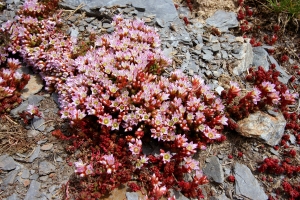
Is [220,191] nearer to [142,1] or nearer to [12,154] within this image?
[12,154]

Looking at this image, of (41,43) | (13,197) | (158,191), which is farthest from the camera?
(41,43)

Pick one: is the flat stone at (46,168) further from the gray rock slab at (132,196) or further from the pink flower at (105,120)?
the gray rock slab at (132,196)

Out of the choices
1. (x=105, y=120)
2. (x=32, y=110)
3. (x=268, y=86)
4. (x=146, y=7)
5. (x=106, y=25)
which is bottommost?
(x=32, y=110)

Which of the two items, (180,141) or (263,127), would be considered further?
(263,127)

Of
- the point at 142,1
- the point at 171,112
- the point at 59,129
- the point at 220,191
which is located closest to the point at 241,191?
the point at 220,191

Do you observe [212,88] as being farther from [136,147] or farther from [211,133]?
[136,147]

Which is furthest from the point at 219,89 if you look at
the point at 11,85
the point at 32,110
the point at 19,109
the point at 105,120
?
the point at 11,85

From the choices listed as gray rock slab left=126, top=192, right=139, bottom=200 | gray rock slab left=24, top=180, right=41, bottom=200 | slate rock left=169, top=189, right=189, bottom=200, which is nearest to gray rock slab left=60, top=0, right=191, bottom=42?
slate rock left=169, top=189, right=189, bottom=200

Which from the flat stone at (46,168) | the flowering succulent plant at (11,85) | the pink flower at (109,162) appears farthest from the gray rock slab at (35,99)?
the pink flower at (109,162)
